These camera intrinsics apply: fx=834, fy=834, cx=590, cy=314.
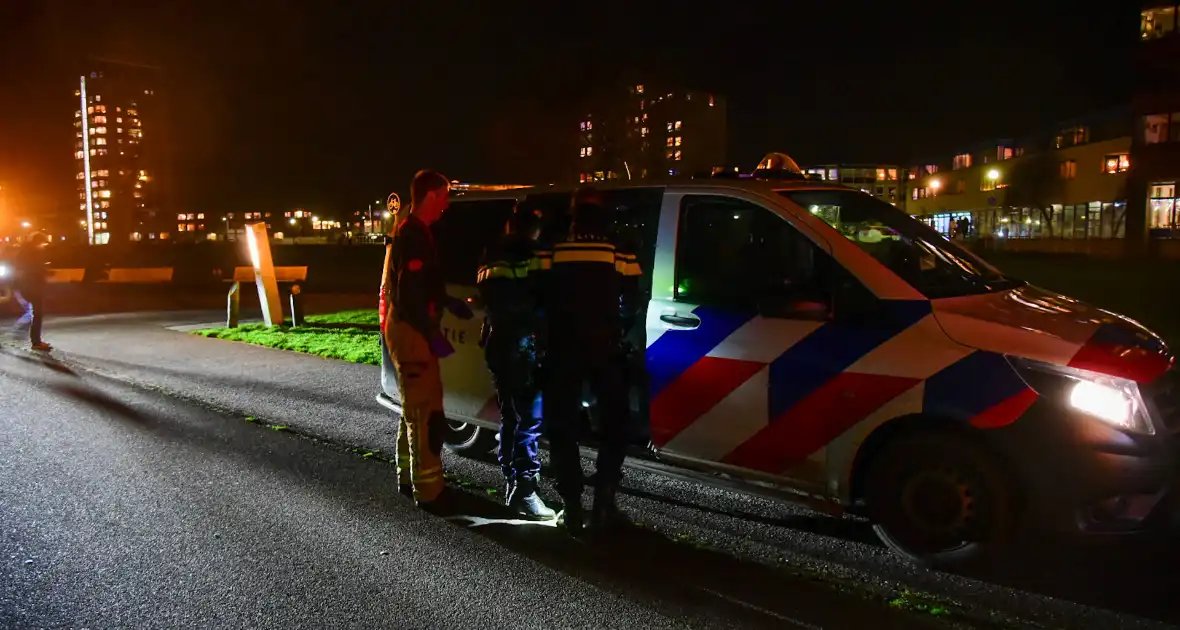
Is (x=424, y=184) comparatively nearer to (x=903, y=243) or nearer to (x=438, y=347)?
(x=438, y=347)

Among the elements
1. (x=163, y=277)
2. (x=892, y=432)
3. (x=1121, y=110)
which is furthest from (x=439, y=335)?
(x=1121, y=110)

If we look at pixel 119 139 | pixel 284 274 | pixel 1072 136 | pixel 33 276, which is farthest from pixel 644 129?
pixel 119 139

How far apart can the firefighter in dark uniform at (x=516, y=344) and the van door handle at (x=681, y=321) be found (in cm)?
74

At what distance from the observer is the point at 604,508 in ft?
15.4

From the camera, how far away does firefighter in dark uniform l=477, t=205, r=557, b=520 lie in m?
4.68

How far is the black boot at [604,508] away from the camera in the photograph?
469 centimetres

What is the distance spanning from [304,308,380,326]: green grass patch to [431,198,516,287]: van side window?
887cm

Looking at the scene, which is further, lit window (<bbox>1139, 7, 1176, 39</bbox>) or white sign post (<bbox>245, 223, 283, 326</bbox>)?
lit window (<bbox>1139, 7, 1176, 39</bbox>)

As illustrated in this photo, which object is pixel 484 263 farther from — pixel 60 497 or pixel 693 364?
pixel 60 497

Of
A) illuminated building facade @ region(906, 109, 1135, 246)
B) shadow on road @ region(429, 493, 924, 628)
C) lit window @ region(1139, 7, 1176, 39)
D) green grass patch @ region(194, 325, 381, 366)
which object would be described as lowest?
shadow on road @ region(429, 493, 924, 628)

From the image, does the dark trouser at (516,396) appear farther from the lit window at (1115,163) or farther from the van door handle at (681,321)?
the lit window at (1115,163)

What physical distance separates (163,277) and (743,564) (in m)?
29.2

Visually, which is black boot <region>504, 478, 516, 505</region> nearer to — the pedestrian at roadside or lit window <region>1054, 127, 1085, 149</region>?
the pedestrian at roadside

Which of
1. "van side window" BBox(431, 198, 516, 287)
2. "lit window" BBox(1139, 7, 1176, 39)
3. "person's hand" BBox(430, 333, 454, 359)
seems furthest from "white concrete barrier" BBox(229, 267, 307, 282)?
"lit window" BBox(1139, 7, 1176, 39)
